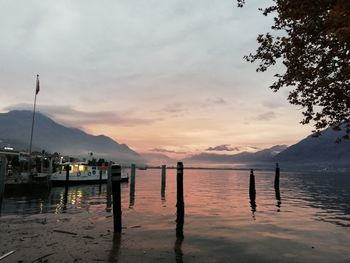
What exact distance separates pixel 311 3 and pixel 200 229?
A: 557 inches

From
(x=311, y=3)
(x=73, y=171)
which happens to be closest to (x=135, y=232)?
(x=311, y=3)

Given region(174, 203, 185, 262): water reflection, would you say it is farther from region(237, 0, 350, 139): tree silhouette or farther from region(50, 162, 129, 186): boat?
region(50, 162, 129, 186): boat

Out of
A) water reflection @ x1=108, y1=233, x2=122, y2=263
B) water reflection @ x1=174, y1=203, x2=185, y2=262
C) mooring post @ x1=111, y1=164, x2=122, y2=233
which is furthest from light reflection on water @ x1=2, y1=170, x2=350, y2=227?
water reflection @ x1=108, y1=233, x2=122, y2=263

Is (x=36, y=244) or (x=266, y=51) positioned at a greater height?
(x=266, y=51)

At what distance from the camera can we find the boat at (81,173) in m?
65.8

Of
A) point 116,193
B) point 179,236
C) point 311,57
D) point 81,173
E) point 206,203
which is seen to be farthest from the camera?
point 81,173

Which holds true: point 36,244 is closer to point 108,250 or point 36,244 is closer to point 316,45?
point 108,250

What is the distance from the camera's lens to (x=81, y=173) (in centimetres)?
7188

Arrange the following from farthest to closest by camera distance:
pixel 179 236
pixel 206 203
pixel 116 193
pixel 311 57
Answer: pixel 206 203 → pixel 116 193 → pixel 179 236 → pixel 311 57

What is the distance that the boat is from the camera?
65.8m

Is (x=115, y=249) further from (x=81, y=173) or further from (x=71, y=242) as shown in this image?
(x=81, y=173)

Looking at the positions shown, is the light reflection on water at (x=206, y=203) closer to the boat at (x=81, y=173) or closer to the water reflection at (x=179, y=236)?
the water reflection at (x=179, y=236)

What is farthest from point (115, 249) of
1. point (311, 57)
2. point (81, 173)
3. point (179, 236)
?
point (81, 173)

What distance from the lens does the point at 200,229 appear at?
66.5 ft
